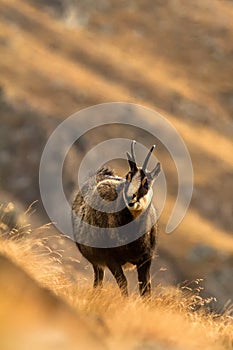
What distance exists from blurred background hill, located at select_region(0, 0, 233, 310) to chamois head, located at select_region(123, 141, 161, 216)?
3466 cm

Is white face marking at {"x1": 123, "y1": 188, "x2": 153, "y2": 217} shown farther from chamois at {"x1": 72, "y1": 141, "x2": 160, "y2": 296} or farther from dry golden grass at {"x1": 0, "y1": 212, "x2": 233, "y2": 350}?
dry golden grass at {"x1": 0, "y1": 212, "x2": 233, "y2": 350}

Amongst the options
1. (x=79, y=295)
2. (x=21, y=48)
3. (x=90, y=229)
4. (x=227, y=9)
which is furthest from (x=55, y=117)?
(x=79, y=295)

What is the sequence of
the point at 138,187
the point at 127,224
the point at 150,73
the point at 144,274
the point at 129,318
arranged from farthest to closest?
the point at 150,73
the point at 144,274
the point at 127,224
the point at 138,187
the point at 129,318

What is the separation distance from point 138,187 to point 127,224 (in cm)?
82

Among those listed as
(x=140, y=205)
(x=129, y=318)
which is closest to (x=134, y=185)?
(x=140, y=205)

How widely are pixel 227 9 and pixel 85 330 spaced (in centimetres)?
7396

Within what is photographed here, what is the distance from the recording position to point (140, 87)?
69938mm

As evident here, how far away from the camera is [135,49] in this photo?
74688 mm

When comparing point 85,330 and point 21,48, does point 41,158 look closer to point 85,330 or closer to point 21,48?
point 21,48

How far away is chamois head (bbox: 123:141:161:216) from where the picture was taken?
12848mm

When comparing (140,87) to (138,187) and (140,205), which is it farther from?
(138,187)

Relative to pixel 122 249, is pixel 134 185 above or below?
above

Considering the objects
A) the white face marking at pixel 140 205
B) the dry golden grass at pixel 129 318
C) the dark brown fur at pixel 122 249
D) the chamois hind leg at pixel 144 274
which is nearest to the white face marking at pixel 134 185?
the white face marking at pixel 140 205

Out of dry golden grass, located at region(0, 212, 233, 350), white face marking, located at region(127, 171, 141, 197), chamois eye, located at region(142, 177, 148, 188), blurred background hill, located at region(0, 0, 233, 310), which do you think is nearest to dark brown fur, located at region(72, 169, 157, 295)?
white face marking, located at region(127, 171, 141, 197)
